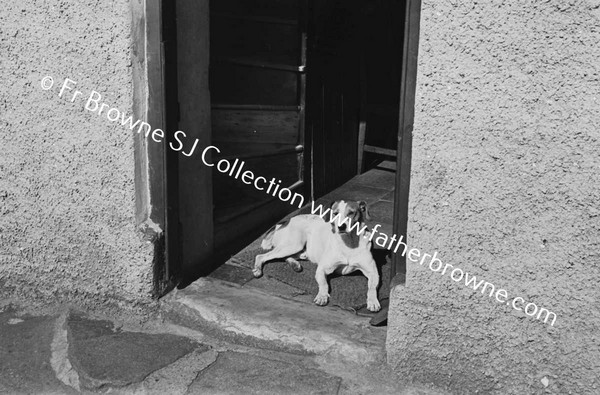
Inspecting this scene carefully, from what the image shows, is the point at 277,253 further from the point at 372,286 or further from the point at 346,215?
the point at 372,286

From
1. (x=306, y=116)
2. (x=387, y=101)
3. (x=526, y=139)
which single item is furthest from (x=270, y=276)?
(x=387, y=101)

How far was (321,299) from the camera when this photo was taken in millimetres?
3939

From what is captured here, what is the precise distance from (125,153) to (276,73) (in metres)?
1.97

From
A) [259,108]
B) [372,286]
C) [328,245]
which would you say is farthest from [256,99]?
[372,286]

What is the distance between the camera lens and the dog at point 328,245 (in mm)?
4148

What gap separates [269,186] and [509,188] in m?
2.87

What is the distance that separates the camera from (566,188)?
267 centimetres

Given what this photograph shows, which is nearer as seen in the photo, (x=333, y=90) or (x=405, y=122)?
(x=405, y=122)

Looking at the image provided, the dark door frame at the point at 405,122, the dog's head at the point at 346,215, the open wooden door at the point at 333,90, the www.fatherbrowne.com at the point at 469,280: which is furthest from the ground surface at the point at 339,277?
the www.fatherbrowne.com at the point at 469,280

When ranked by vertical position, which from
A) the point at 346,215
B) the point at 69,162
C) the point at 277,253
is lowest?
the point at 277,253

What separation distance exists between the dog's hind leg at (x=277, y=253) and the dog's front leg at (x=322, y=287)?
1.21 ft

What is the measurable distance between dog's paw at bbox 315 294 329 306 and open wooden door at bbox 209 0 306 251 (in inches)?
42.4

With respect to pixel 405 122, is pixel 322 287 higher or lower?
lower

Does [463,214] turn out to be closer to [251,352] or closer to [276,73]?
[251,352]
